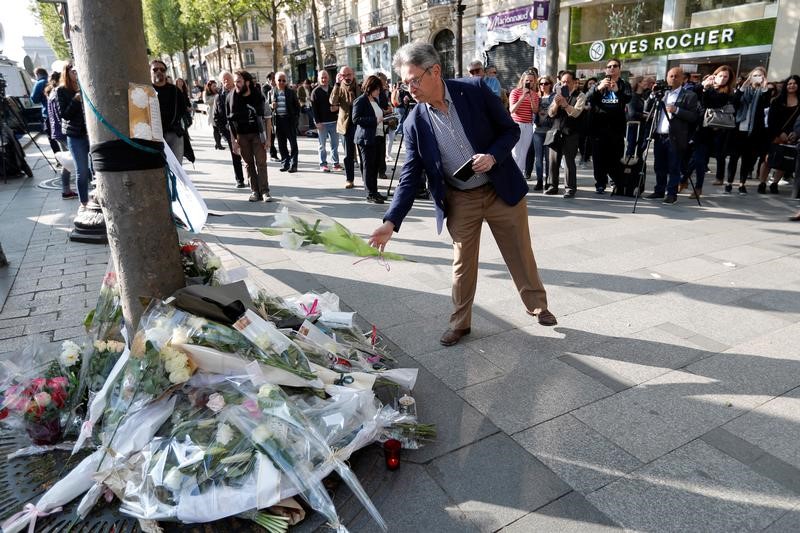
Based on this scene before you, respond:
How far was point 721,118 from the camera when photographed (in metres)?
8.49

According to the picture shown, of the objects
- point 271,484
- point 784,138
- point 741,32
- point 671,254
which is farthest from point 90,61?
point 741,32

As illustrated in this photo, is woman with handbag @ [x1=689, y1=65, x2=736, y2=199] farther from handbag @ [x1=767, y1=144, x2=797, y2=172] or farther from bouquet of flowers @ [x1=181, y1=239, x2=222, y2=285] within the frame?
bouquet of flowers @ [x1=181, y1=239, x2=222, y2=285]

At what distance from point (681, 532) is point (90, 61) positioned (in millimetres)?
3238

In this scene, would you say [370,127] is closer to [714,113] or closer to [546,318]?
[546,318]

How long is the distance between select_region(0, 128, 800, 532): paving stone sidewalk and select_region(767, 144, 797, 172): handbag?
1.69m

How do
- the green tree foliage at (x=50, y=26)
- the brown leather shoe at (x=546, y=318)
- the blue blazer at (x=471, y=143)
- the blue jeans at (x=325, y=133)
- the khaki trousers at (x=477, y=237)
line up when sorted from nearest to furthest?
the blue blazer at (x=471, y=143) < the khaki trousers at (x=477, y=237) < the brown leather shoe at (x=546, y=318) < the blue jeans at (x=325, y=133) < the green tree foliage at (x=50, y=26)

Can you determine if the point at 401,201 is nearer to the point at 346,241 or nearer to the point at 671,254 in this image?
the point at 346,241

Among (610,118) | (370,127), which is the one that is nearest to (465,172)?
(370,127)

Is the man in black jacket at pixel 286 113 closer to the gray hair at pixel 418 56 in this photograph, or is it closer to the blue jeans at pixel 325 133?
the blue jeans at pixel 325 133

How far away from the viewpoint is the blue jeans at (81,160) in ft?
23.6

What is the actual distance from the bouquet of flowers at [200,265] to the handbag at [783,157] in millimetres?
8950

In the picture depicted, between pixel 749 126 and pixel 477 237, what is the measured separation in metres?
7.61

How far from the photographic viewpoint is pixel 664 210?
7.68 metres

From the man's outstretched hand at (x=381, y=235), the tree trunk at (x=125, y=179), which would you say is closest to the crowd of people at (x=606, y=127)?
the man's outstretched hand at (x=381, y=235)
